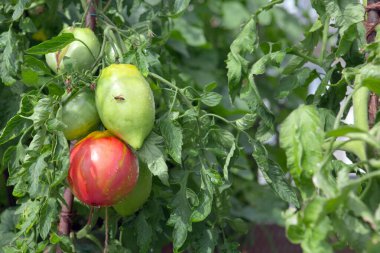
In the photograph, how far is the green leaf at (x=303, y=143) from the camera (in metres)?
0.81

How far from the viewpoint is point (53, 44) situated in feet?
3.61

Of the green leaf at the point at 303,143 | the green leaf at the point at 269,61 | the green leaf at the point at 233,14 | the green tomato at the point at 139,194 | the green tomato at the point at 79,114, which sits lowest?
the green leaf at the point at 233,14

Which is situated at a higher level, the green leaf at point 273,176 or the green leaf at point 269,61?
the green leaf at point 269,61

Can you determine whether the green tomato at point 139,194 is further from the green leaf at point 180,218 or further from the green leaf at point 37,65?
the green leaf at point 37,65

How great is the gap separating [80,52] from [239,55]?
0.84ft

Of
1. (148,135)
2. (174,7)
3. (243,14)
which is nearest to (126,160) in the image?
(148,135)

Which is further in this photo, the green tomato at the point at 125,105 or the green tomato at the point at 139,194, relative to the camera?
the green tomato at the point at 139,194

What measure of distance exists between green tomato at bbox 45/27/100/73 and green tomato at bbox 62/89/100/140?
0.19ft

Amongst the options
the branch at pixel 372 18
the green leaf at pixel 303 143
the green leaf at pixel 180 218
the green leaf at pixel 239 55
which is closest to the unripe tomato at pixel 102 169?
the green leaf at pixel 180 218

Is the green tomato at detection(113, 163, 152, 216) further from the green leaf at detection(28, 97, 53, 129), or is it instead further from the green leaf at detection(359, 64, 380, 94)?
the green leaf at detection(359, 64, 380, 94)

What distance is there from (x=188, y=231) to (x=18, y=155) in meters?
0.31

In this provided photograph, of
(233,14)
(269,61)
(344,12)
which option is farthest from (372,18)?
(233,14)

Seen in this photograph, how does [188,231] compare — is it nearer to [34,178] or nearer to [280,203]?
[34,178]

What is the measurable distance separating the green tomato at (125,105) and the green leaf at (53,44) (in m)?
0.08
